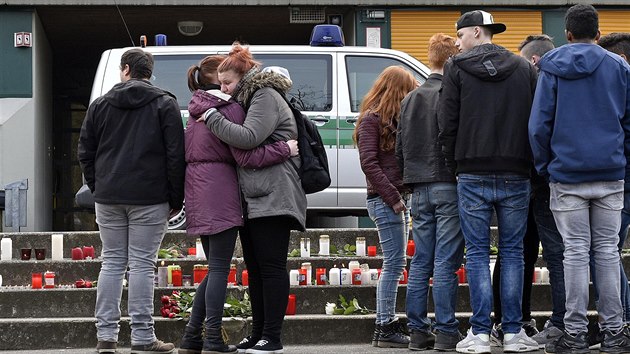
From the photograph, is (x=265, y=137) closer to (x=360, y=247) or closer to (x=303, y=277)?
(x=303, y=277)

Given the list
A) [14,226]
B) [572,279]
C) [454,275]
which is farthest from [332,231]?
[14,226]

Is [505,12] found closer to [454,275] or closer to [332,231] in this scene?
[332,231]

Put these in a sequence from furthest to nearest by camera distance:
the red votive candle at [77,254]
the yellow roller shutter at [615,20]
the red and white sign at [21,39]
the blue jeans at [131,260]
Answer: the yellow roller shutter at [615,20] → the red and white sign at [21,39] → the red votive candle at [77,254] → the blue jeans at [131,260]

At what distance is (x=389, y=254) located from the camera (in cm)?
780

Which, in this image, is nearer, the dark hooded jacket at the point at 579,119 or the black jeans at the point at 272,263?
the dark hooded jacket at the point at 579,119

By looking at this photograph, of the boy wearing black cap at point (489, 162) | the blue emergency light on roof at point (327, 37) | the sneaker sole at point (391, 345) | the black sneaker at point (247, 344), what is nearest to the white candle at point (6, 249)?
the black sneaker at point (247, 344)

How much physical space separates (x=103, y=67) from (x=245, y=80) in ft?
16.0

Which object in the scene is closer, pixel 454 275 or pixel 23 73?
pixel 454 275

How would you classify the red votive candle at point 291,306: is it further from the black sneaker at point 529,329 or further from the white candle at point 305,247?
the black sneaker at point 529,329

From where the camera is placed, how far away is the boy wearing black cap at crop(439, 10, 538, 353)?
277 inches

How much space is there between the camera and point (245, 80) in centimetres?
722

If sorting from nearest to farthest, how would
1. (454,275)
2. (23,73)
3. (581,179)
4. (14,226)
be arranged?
(581,179) → (454,275) → (14,226) → (23,73)

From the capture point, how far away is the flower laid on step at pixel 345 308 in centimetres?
867

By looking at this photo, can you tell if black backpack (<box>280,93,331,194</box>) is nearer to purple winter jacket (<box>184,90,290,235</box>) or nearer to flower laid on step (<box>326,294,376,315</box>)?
purple winter jacket (<box>184,90,290,235</box>)
